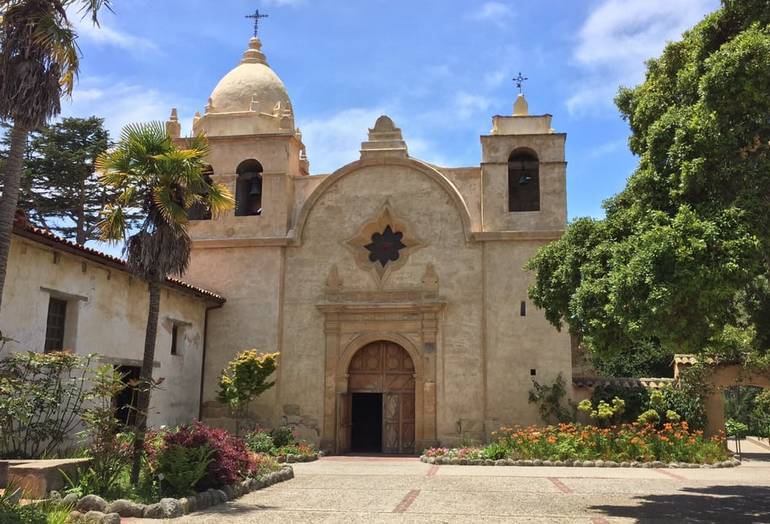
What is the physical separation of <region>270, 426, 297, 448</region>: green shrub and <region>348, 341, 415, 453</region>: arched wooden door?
2727 millimetres

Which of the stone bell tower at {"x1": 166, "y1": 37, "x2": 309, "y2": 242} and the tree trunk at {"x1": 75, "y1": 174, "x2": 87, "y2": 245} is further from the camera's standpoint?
the tree trunk at {"x1": 75, "y1": 174, "x2": 87, "y2": 245}

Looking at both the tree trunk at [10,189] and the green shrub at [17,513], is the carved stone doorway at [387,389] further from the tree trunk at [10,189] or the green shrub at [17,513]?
the tree trunk at [10,189]

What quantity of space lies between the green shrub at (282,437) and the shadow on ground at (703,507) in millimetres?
10618

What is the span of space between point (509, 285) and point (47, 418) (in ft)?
43.5

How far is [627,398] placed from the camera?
21.1 metres

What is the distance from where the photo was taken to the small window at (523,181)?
23453 mm

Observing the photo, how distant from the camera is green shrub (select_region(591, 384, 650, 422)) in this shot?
2100cm

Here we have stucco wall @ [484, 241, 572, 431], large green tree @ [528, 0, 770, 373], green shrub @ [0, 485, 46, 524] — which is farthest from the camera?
stucco wall @ [484, 241, 572, 431]

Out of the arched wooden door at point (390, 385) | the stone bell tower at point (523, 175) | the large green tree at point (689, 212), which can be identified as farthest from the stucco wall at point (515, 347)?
the large green tree at point (689, 212)

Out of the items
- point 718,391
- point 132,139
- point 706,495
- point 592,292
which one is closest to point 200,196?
point 132,139

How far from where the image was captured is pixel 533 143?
22969mm

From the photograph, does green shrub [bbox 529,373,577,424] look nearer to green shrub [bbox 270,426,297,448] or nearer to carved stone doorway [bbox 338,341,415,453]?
carved stone doorway [bbox 338,341,415,453]

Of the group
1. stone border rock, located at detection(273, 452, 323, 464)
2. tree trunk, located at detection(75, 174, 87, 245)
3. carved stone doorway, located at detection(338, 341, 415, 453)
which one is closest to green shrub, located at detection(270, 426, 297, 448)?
stone border rock, located at detection(273, 452, 323, 464)

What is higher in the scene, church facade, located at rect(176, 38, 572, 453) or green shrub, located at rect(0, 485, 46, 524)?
church facade, located at rect(176, 38, 572, 453)
